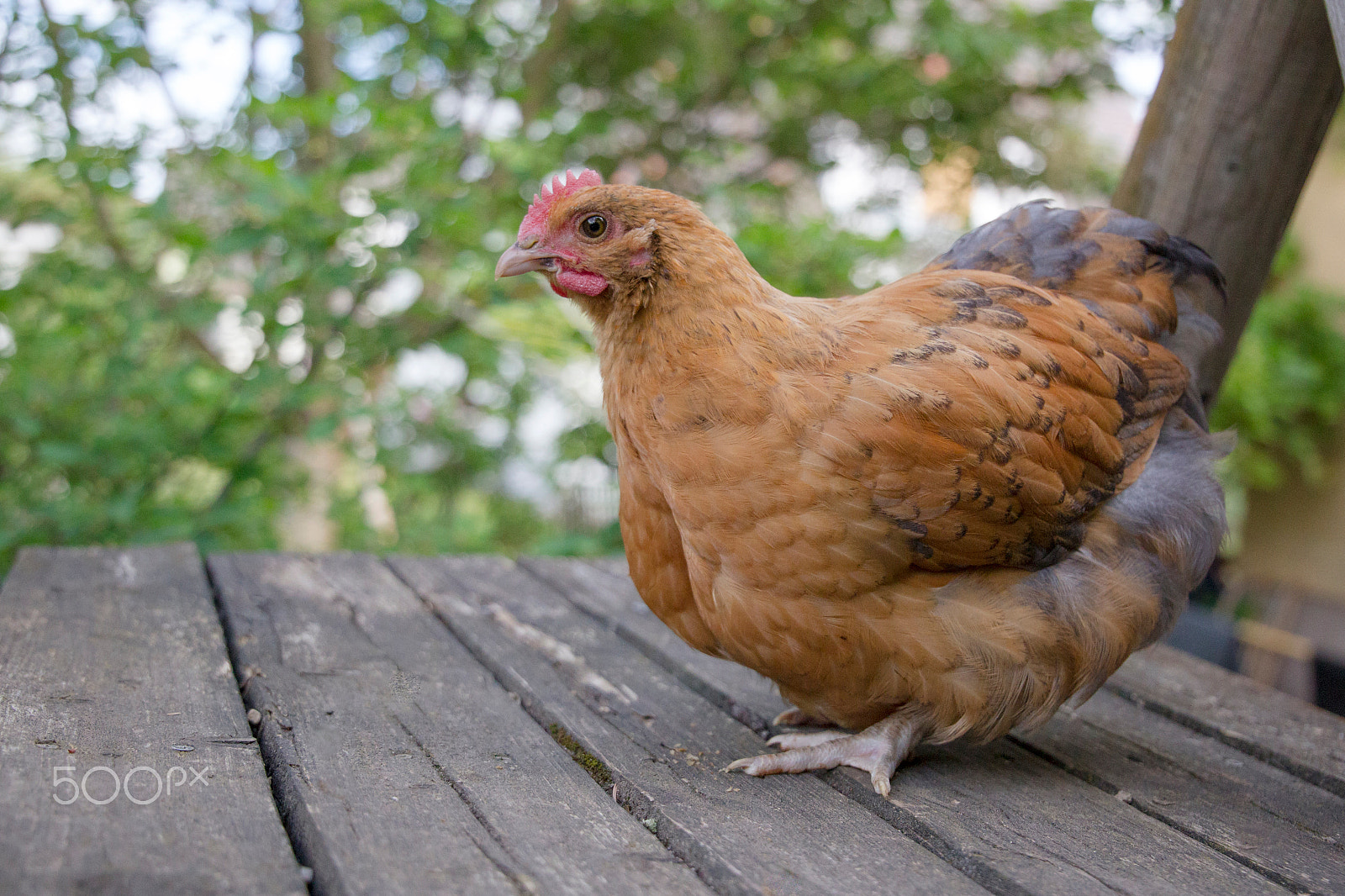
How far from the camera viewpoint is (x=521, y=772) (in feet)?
5.07

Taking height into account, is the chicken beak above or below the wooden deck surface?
above

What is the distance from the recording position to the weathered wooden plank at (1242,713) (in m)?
1.94

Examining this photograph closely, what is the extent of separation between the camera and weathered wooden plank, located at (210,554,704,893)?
1203 millimetres

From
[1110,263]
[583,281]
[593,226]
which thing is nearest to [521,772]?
[583,281]

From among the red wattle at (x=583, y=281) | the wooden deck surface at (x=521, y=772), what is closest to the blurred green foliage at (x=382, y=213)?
the wooden deck surface at (x=521, y=772)

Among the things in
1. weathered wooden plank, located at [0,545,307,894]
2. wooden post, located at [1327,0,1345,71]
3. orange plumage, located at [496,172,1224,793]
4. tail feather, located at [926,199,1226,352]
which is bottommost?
weathered wooden plank, located at [0,545,307,894]

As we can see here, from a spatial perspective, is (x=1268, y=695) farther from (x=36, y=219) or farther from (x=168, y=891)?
(x=36, y=219)

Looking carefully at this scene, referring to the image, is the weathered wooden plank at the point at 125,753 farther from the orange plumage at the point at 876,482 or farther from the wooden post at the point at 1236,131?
the wooden post at the point at 1236,131

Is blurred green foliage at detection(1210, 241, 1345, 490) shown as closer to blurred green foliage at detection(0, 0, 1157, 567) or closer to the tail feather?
blurred green foliage at detection(0, 0, 1157, 567)

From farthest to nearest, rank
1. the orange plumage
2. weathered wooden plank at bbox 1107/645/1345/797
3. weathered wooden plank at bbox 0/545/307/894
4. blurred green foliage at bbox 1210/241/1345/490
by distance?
blurred green foliage at bbox 1210/241/1345/490, weathered wooden plank at bbox 1107/645/1345/797, the orange plumage, weathered wooden plank at bbox 0/545/307/894

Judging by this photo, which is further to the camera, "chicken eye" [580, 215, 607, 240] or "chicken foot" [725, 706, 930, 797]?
"chicken eye" [580, 215, 607, 240]

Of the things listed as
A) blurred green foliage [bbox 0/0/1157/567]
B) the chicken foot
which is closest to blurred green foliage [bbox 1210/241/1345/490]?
blurred green foliage [bbox 0/0/1157/567]

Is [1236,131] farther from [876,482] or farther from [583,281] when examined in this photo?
[583,281]

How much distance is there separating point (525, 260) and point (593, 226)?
0.15m
